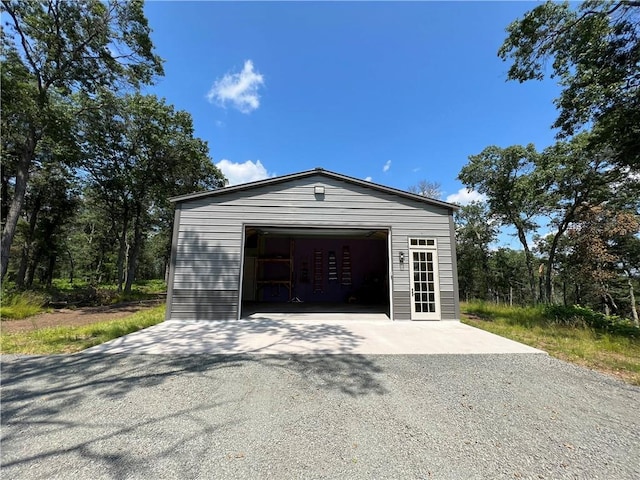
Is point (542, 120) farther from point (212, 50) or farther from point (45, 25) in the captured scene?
point (45, 25)

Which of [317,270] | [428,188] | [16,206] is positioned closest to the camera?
[16,206]

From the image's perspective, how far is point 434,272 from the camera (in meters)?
7.05

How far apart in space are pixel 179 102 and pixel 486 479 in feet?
53.0

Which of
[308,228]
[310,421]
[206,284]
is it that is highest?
[308,228]

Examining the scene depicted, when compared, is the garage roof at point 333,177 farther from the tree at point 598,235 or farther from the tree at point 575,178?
the tree at point 598,235

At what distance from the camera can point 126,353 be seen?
389 cm

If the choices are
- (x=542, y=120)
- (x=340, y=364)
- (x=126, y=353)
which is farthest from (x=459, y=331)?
(x=542, y=120)

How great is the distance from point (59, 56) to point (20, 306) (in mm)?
7739

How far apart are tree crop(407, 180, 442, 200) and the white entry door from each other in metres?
16.1

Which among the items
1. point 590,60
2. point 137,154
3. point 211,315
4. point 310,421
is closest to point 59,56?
point 137,154

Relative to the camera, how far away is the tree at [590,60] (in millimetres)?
5805

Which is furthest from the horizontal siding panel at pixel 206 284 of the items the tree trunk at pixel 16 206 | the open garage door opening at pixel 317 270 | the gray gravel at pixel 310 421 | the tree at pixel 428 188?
the tree at pixel 428 188

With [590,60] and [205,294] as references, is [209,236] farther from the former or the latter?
[590,60]

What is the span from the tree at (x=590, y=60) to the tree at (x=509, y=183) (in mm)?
7384
